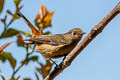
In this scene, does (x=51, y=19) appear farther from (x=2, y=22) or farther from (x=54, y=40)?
(x=54, y=40)

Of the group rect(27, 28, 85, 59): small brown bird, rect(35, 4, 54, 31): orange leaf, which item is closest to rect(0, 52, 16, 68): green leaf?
rect(35, 4, 54, 31): orange leaf

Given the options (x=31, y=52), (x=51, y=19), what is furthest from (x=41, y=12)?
(x=31, y=52)

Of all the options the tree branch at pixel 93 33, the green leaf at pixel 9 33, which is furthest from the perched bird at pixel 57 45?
the green leaf at pixel 9 33

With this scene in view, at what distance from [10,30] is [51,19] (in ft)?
1.46

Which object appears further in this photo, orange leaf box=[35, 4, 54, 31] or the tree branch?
orange leaf box=[35, 4, 54, 31]

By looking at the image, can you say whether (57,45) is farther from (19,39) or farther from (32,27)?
(19,39)

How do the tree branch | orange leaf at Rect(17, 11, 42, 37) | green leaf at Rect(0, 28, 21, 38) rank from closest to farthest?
the tree branch, green leaf at Rect(0, 28, 21, 38), orange leaf at Rect(17, 11, 42, 37)

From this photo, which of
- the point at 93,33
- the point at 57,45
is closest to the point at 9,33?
the point at 93,33

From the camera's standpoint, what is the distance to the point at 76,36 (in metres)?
3.29

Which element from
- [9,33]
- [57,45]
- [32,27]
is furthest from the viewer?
[57,45]

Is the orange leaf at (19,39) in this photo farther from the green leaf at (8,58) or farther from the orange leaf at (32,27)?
the orange leaf at (32,27)

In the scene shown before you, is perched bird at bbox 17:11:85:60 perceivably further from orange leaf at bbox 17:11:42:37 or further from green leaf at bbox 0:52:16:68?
green leaf at bbox 0:52:16:68

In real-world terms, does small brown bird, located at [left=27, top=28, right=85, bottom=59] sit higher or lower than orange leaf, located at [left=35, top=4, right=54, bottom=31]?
lower

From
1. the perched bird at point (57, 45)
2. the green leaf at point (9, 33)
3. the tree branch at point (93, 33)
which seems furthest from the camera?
the perched bird at point (57, 45)
